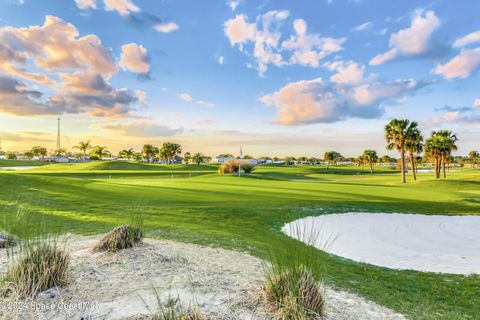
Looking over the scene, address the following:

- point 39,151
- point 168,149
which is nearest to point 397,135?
point 168,149

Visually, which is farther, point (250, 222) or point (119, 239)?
point (250, 222)

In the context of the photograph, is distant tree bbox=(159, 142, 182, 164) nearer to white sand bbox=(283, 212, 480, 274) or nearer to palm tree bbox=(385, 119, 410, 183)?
palm tree bbox=(385, 119, 410, 183)

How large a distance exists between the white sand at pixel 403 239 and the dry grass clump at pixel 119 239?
145 inches

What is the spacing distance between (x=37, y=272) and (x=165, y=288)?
6.44 ft

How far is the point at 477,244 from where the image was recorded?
11234 mm

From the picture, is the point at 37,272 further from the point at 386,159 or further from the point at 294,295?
the point at 386,159

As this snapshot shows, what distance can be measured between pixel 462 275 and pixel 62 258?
9.05 m

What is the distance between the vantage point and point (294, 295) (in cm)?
404

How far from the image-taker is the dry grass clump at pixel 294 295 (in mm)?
3922

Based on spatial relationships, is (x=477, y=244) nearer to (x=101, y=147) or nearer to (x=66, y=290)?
(x=66, y=290)

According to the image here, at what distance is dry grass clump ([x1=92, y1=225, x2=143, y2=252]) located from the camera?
21.0 feet

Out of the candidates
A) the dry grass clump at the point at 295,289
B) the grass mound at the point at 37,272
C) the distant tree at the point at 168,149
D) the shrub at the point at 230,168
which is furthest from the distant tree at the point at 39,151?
the dry grass clump at the point at 295,289

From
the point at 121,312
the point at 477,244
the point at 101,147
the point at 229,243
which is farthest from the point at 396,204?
the point at 101,147

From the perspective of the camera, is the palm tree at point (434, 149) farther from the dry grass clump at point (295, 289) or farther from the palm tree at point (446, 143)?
the dry grass clump at point (295, 289)
